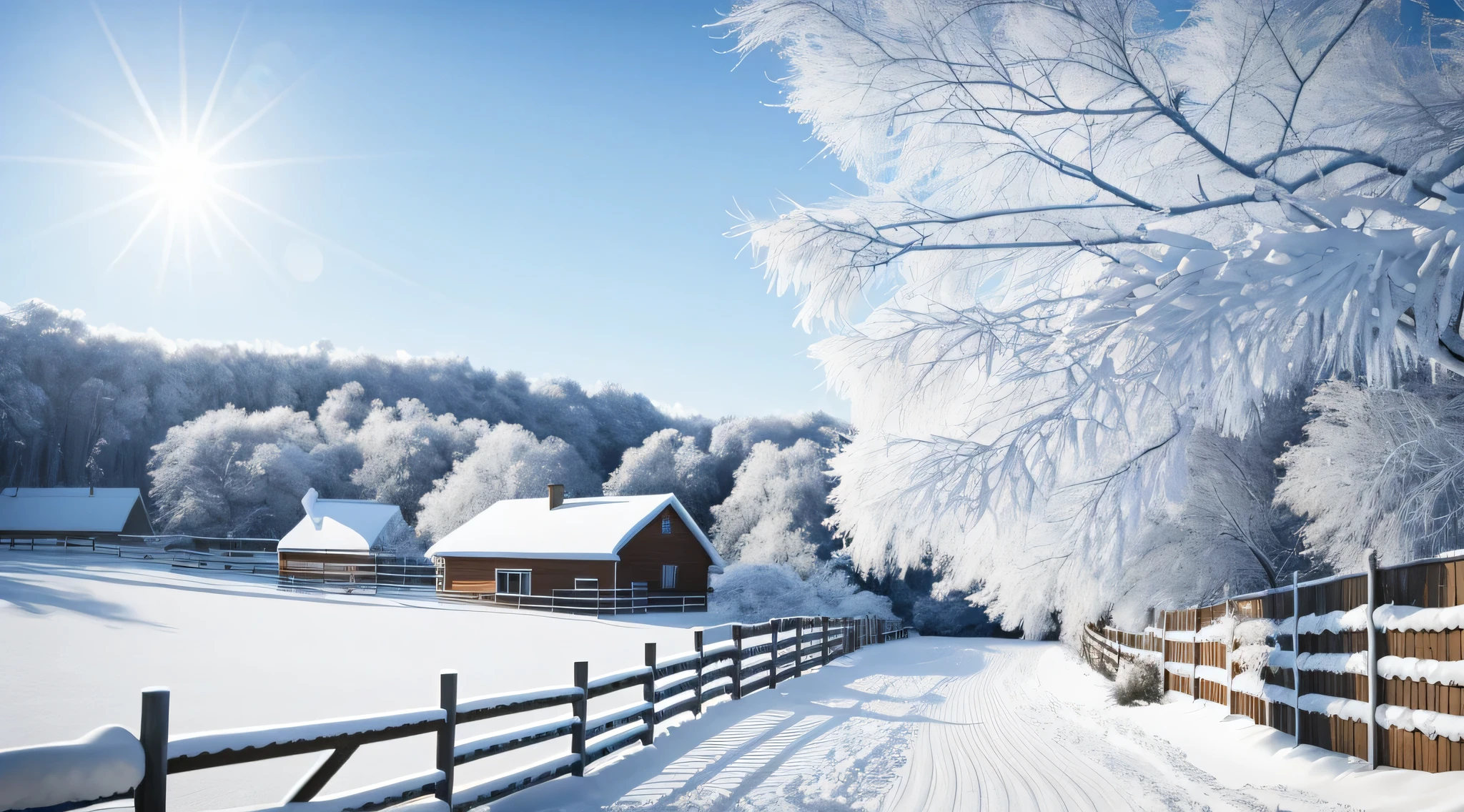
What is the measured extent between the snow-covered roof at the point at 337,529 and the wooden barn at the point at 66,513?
21.6 meters

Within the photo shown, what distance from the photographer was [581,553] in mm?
32656

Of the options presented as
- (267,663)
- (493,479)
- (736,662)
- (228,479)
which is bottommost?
(267,663)

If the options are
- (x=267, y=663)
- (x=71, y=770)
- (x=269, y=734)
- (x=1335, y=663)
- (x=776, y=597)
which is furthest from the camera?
(x=776, y=597)

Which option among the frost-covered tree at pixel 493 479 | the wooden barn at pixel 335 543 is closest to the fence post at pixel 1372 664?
the wooden barn at pixel 335 543

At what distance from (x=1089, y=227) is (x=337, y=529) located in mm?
43618

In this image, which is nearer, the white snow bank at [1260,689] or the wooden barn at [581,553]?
the white snow bank at [1260,689]

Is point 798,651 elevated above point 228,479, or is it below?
below

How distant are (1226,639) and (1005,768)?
3.45 meters

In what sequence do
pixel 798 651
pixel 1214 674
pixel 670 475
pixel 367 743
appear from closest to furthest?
pixel 367 743
pixel 1214 674
pixel 798 651
pixel 670 475

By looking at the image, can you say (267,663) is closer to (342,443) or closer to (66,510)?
(66,510)

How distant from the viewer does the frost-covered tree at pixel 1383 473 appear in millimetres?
8637

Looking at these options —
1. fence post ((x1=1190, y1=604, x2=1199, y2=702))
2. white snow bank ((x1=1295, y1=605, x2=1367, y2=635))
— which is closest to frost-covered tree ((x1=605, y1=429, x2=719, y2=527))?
fence post ((x1=1190, y1=604, x2=1199, y2=702))

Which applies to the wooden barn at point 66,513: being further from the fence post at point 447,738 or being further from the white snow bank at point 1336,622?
the white snow bank at point 1336,622

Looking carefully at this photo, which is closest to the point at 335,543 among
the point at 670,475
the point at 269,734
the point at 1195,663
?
the point at 670,475
